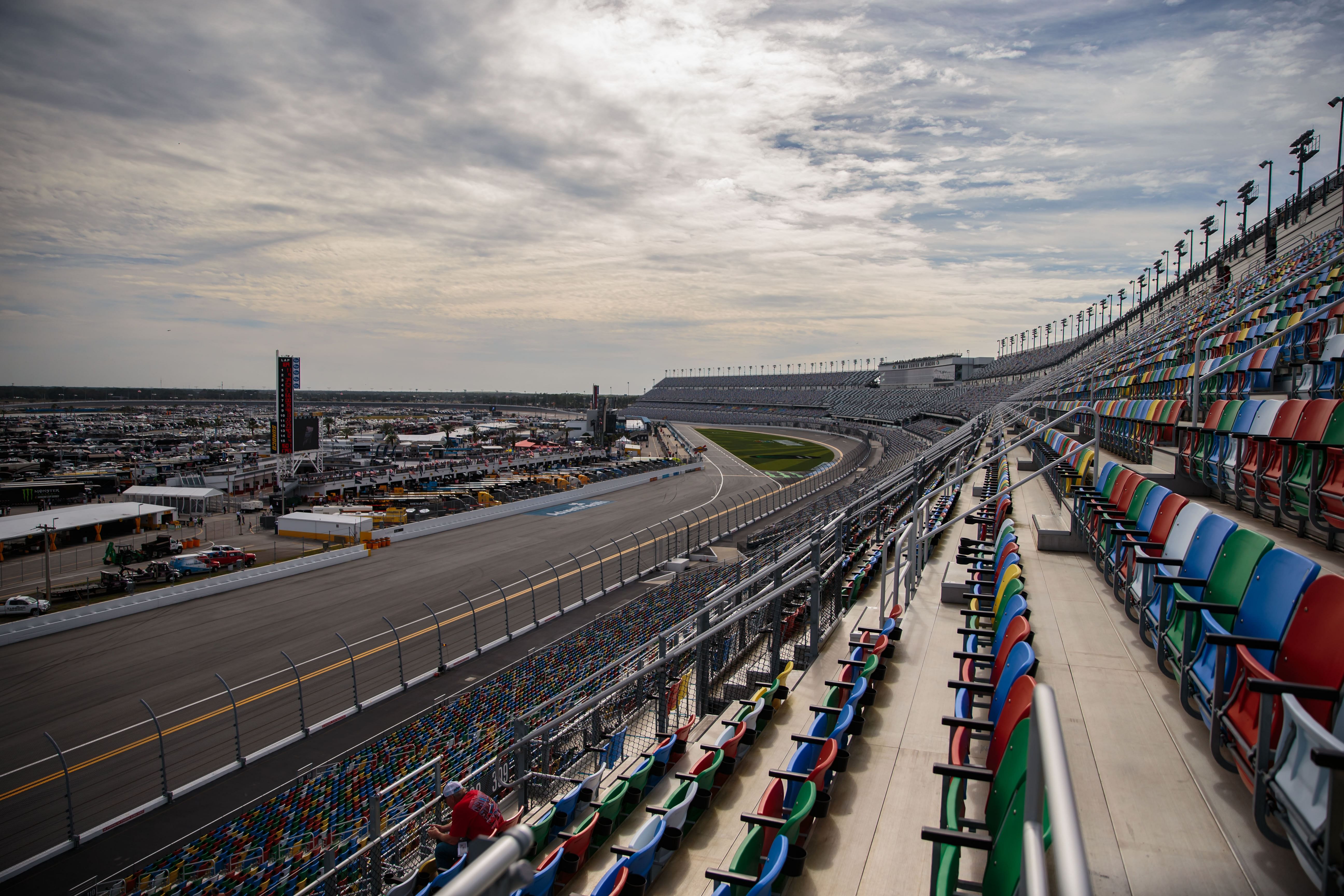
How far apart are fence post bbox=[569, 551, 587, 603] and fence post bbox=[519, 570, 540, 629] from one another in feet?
4.42

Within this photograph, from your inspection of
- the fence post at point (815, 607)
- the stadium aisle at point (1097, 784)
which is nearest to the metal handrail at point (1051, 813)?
the stadium aisle at point (1097, 784)

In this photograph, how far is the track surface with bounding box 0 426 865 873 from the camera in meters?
11.2

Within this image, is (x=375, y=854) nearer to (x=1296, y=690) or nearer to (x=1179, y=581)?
(x=1179, y=581)

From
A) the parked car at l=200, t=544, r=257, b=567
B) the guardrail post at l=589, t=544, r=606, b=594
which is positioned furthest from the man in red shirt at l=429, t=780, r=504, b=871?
the parked car at l=200, t=544, r=257, b=567

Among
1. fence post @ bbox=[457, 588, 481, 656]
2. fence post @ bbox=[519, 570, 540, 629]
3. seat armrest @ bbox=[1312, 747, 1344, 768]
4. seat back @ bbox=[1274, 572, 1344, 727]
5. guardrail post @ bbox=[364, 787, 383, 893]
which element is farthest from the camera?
fence post @ bbox=[519, 570, 540, 629]

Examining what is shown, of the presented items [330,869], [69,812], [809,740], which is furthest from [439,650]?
[809,740]

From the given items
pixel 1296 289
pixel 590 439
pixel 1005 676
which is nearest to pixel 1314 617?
pixel 1005 676

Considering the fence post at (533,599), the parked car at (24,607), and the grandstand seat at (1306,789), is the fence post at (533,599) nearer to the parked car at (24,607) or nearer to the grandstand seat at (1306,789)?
the parked car at (24,607)

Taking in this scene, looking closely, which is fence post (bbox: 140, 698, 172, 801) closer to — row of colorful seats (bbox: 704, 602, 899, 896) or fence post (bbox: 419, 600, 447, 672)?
fence post (bbox: 419, 600, 447, 672)

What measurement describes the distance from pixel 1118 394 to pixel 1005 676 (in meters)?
17.7

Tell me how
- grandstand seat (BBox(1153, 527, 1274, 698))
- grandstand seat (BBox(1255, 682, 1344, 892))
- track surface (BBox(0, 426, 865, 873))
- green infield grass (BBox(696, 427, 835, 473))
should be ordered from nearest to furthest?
grandstand seat (BBox(1255, 682, 1344, 892))
grandstand seat (BBox(1153, 527, 1274, 698))
track surface (BBox(0, 426, 865, 873))
green infield grass (BBox(696, 427, 835, 473))

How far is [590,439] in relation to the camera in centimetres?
7531

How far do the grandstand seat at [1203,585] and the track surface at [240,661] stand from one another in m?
12.6

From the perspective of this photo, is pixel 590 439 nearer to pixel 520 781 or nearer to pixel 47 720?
pixel 47 720
